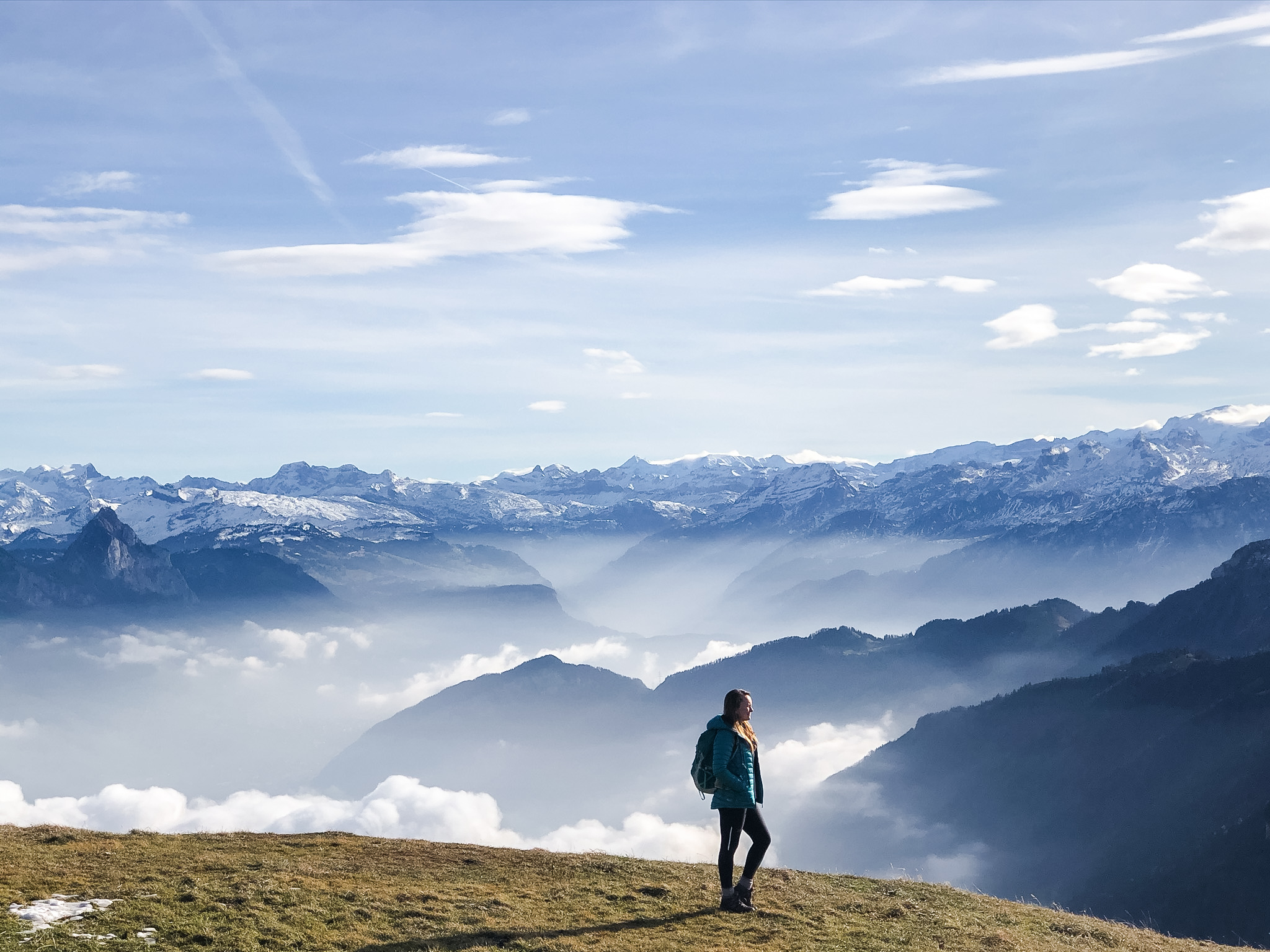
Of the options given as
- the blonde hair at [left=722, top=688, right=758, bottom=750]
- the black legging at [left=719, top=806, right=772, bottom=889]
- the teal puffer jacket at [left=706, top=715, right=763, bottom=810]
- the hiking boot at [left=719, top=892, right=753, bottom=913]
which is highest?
the blonde hair at [left=722, top=688, right=758, bottom=750]

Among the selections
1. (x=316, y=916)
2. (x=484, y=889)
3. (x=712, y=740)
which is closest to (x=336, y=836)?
(x=484, y=889)

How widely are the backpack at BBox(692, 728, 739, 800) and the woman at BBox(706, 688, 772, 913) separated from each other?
0.11 ft

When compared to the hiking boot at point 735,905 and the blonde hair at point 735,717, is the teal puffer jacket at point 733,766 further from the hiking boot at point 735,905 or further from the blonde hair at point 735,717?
the hiking boot at point 735,905

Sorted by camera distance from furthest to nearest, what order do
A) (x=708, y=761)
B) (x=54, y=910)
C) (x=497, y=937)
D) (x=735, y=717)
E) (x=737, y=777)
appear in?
1. (x=708, y=761)
2. (x=735, y=717)
3. (x=737, y=777)
4. (x=54, y=910)
5. (x=497, y=937)

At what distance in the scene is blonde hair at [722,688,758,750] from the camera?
73.6 ft

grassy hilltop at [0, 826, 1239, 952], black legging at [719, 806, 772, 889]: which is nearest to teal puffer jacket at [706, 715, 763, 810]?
black legging at [719, 806, 772, 889]

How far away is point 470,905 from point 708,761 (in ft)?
24.8

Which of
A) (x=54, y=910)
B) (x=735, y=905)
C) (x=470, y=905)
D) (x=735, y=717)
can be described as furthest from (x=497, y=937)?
(x=54, y=910)

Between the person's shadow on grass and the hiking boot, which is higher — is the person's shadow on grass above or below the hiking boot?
below

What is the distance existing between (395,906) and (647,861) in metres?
11.2

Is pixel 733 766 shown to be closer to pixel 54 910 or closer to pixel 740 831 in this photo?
pixel 740 831

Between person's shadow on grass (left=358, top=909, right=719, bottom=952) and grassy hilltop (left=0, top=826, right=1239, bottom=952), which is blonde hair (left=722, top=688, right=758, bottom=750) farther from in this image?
person's shadow on grass (left=358, top=909, right=719, bottom=952)

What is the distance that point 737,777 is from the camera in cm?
2242

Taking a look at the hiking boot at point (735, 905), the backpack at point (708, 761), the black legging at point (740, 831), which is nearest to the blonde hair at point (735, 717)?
the backpack at point (708, 761)
